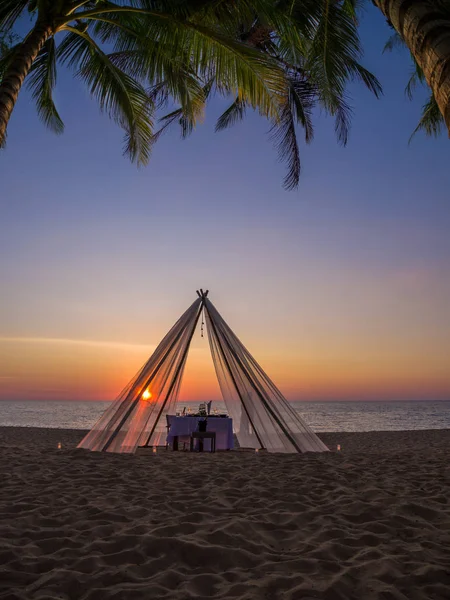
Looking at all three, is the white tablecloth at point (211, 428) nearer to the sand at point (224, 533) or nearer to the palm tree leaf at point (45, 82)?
the sand at point (224, 533)

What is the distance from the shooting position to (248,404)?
20.6 ft

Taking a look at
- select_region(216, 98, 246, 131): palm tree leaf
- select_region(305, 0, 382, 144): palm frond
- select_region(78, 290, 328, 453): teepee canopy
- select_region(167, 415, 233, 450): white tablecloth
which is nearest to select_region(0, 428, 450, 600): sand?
select_region(78, 290, 328, 453): teepee canopy

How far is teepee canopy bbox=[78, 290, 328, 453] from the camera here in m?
6.07

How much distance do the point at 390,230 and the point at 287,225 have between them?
8.39ft

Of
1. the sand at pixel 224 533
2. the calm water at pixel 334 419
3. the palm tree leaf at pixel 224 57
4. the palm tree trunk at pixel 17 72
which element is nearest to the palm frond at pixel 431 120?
the palm tree leaf at pixel 224 57

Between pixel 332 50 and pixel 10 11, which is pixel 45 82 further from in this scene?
pixel 332 50

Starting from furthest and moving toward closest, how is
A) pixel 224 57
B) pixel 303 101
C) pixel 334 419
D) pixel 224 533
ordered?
1. pixel 334 419
2. pixel 303 101
3. pixel 224 57
4. pixel 224 533

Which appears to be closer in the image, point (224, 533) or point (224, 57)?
point (224, 533)

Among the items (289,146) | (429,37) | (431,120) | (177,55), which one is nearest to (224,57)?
(177,55)

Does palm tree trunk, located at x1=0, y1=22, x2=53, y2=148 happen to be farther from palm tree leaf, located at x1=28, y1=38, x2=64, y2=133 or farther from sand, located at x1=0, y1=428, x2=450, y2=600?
sand, located at x1=0, y1=428, x2=450, y2=600

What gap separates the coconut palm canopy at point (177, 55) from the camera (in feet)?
13.9

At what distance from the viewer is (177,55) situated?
5.32 m

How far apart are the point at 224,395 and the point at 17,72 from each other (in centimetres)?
503

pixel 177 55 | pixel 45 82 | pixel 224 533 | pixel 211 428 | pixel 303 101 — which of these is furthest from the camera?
pixel 303 101
